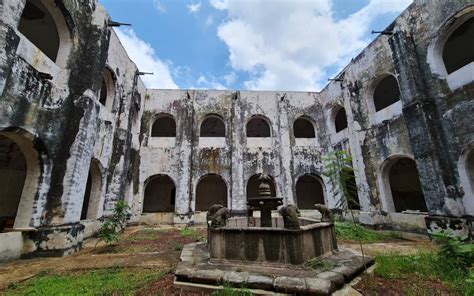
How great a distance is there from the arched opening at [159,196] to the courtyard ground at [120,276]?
335 inches

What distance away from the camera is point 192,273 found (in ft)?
12.0

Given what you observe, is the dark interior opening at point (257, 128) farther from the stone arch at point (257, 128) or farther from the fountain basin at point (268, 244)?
the fountain basin at point (268, 244)

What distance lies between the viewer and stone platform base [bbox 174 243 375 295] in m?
3.16

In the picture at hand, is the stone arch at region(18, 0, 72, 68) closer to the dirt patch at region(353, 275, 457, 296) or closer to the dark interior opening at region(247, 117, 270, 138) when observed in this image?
the dirt patch at region(353, 275, 457, 296)

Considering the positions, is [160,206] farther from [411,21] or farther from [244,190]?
[411,21]

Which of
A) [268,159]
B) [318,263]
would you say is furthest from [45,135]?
[268,159]

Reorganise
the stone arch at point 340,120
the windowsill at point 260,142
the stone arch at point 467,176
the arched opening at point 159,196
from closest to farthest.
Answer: the stone arch at point 467,176, the windowsill at point 260,142, the stone arch at point 340,120, the arched opening at point 159,196

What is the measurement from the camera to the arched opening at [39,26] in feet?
25.0

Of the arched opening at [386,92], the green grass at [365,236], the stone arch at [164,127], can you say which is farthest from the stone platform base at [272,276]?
the stone arch at [164,127]

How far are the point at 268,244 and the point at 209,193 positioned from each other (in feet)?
39.1

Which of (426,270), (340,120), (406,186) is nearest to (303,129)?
(340,120)

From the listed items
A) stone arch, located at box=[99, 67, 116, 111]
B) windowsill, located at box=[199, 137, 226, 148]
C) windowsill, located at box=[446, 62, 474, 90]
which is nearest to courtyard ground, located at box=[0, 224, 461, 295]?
windowsill, located at box=[446, 62, 474, 90]

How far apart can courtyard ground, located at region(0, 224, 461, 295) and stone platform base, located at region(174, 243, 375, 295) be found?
0.25 metres

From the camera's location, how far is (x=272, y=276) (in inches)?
134
